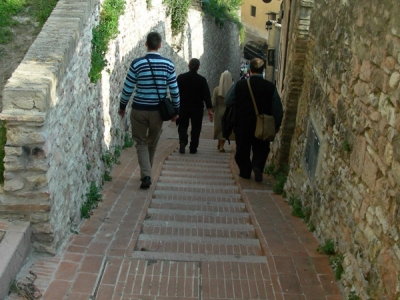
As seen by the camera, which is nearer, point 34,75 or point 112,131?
point 34,75

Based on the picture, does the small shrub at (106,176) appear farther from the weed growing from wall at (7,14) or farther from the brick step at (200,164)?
the weed growing from wall at (7,14)

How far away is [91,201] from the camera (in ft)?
15.9

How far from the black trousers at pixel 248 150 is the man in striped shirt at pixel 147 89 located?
4.00 ft

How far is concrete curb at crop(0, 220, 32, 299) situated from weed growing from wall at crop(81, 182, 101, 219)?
0.98 meters

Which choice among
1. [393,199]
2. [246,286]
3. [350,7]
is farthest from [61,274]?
[350,7]

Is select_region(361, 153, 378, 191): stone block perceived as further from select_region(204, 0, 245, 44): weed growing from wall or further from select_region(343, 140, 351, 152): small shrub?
select_region(204, 0, 245, 44): weed growing from wall

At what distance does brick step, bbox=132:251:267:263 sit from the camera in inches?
151

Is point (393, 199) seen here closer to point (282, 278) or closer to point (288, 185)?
point (282, 278)

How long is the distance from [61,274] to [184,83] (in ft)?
16.0

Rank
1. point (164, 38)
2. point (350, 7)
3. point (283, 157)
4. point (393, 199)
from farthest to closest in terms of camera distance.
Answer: point (164, 38), point (283, 157), point (350, 7), point (393, 199)

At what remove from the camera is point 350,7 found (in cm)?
414

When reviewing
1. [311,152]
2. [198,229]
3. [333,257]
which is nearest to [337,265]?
[333,257]

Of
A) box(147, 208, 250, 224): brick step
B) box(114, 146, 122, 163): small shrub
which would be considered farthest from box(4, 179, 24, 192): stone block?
box(114, 146, 122, 163): small shrub

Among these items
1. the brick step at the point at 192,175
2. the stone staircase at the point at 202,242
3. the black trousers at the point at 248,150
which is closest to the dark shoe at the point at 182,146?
the brick step at the point at 192,175
